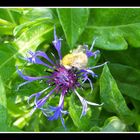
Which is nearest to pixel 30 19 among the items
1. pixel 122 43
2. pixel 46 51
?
pixel 46 51

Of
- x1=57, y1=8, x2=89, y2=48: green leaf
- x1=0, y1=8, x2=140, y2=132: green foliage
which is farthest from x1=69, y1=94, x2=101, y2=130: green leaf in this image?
x1=57, y1=8, x2=89, y2=48: green leaf

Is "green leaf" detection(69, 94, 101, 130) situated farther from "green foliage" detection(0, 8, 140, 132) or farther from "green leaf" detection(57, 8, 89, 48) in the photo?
"green leaf" detection(57, 8, 89, 48)

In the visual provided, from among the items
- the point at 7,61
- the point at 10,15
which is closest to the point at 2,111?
the point at 7,61

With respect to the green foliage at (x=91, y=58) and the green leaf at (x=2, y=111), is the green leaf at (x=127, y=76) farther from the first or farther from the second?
the green leaf at (x=2, y=111)

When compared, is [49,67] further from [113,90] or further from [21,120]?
[21,120]

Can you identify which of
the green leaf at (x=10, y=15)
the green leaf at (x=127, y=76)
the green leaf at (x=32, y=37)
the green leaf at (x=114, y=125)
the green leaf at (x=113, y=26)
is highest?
the green leaf at (x=10, y=15)

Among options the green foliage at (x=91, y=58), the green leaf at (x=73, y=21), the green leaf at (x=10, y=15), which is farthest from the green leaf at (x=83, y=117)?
the green leaf at (x=10, y=15)
